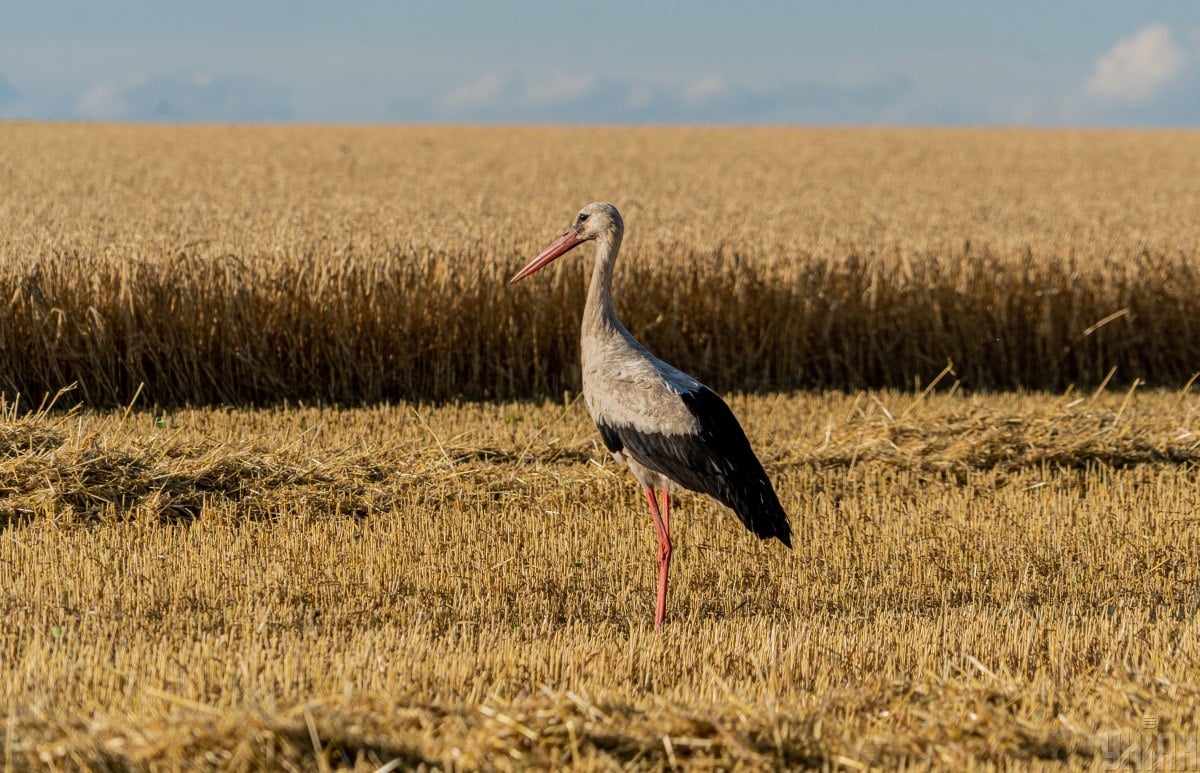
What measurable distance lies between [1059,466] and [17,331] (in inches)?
386

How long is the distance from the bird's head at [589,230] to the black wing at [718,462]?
4.43ft

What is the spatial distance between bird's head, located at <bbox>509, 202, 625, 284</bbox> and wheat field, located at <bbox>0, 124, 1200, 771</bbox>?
1.89m

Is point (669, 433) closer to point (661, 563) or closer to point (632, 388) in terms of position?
point (632, 388)

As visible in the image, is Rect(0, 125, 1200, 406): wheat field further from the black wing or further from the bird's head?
the black wing

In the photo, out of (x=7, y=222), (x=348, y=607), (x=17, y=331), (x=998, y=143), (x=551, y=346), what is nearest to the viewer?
(x=348, y=607)

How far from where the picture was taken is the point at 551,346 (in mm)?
13906

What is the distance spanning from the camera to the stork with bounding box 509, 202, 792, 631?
7016mm

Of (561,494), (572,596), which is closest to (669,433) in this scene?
(572,596)

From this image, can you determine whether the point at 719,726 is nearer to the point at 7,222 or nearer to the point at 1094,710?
the point at 1094,710

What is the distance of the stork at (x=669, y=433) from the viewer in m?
7.02

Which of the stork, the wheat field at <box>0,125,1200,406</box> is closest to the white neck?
the stork

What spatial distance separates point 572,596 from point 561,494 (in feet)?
6.68

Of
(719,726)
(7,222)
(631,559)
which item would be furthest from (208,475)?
(7,222)

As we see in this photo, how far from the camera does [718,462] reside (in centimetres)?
702
